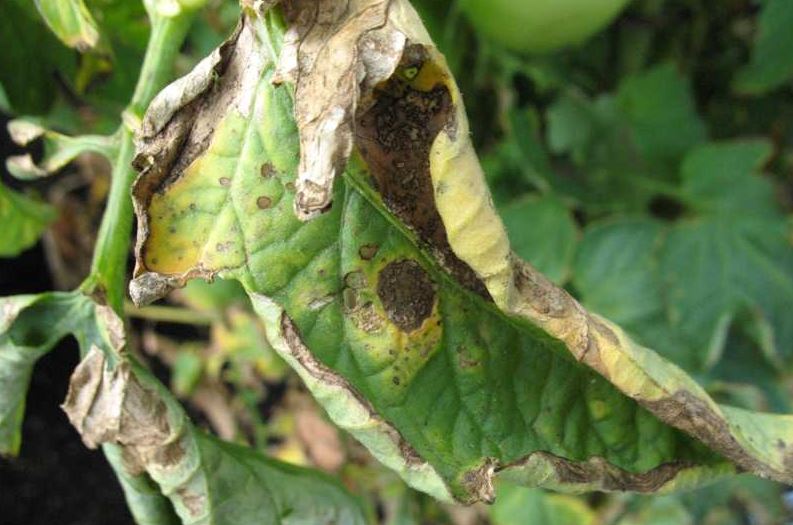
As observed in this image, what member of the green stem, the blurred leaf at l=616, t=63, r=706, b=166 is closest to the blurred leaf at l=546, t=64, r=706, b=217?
the blurred leaf at l=616, t=63, r=706, b=166

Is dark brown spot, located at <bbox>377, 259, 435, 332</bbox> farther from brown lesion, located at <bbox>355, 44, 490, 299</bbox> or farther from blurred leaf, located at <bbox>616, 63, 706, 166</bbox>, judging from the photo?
blurred leaf, located at <bbox>616, 63, 706, 166</bbox>

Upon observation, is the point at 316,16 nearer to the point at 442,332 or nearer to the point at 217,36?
the point at 442,332

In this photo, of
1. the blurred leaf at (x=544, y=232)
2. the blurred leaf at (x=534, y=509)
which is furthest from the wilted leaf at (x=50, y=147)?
the blurred leaf at (x=534, y=509)

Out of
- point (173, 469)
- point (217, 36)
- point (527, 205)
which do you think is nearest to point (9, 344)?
point (173, 469)

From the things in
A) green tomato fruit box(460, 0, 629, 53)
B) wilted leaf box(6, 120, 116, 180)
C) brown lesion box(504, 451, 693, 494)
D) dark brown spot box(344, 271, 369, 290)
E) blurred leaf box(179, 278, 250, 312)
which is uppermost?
wilted leaf box(6, 120, 116, 180)

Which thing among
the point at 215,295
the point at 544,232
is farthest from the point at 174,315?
the point at 544,232

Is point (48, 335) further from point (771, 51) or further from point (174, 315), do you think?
point (174, 315)

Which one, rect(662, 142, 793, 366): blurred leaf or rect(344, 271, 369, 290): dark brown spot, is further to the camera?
rect(662, 142, 793, 366): blurred leaf
